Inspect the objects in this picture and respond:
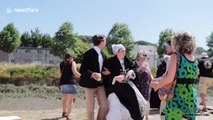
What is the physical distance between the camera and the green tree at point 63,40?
59281 millimetres

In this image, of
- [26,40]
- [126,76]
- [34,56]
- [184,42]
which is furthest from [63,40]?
[184,42]

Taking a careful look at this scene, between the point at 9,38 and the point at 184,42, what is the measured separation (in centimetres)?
5706

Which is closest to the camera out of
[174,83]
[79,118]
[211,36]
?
[174,83]

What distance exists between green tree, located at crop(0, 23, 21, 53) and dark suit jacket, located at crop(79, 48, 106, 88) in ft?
177

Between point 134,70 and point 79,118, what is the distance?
2840 millimetres

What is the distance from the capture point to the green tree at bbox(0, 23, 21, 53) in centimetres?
5953

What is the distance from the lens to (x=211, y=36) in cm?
7412

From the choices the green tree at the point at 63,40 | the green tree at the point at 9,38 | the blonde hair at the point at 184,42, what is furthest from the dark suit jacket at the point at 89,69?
the green tree at the point at 9,38

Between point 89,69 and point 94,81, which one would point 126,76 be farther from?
point 89,69

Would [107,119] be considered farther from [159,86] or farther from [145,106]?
[159,86]

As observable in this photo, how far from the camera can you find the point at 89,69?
7.42 m

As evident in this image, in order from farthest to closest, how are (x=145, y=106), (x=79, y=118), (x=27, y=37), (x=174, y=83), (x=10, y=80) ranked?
(x=27, y=37) → (x=10, y=80) → (x=79, y=118) → (x=145, y=106) → (x=174, y=83)

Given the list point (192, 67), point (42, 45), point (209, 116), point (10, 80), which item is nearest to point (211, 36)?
point (42, 45)

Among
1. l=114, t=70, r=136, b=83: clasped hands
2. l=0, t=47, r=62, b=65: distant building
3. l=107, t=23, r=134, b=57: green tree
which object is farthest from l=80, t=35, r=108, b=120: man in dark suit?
l=0, t=47, r=62, b=65: distant building
